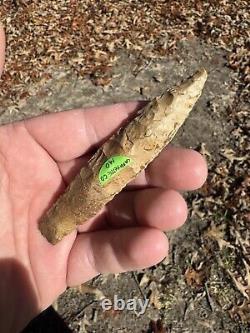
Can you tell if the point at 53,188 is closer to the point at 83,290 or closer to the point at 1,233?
the point at 1,233

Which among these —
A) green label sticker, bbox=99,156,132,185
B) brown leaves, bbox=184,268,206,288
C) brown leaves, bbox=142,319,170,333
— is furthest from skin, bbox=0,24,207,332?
brown leaves, bbox=184,268,206,288

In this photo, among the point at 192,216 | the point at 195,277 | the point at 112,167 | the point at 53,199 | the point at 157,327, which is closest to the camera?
the point at 112,167

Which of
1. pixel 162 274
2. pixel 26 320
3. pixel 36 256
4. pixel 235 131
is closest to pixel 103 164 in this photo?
pixel 36 256

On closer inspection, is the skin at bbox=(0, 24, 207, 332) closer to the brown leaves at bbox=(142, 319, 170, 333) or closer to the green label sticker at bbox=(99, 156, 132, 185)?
the green label sticker at bbox=(99, 156, 132, 185)

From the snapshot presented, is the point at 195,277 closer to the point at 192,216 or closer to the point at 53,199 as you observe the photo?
the point at 192,216

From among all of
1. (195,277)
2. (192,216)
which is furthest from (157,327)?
(192,216)

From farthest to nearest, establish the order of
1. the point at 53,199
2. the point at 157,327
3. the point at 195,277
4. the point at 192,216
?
1. the point at 192,216
2. the point at 195,277
3. the point at 157,327
4. the point at 53,199

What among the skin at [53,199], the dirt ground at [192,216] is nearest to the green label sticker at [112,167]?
the skin at [53,199]
